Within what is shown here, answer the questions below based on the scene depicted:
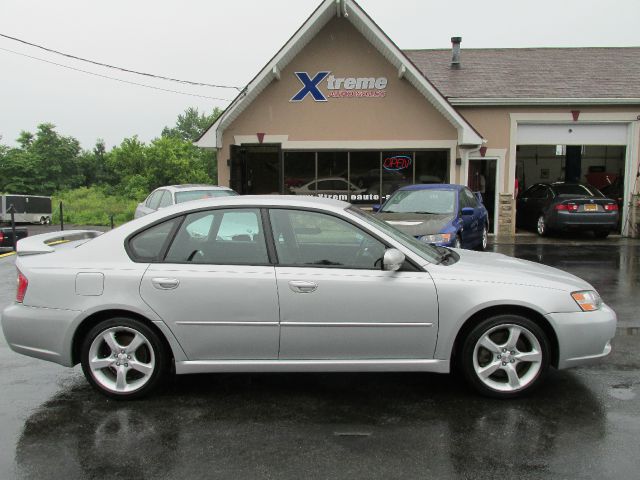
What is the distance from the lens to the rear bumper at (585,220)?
14602 mm

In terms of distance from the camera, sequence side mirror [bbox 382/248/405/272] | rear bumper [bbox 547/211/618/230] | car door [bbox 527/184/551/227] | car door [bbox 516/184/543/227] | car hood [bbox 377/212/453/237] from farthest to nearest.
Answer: car door [bbox 516/184/543/227] → car door [bbox 527/184/551/227] → rear bumper [bbox 547/211/618/230] → car hood [bbox 377/212/453/237] → side mirror [bbox 382/248/405/272]

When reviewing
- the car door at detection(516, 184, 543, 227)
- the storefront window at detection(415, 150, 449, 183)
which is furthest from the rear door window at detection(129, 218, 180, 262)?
the car door at detection(516, 184, 543, 227)

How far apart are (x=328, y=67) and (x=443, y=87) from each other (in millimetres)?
3524

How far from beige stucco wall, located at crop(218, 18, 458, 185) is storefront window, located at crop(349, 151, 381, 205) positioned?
54 centimetres

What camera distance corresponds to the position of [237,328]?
4.15m

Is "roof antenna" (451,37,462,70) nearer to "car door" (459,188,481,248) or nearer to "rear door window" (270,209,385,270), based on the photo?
"car door" (459,188,481,248)

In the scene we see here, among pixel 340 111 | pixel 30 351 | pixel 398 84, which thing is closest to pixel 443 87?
pixel 398 84

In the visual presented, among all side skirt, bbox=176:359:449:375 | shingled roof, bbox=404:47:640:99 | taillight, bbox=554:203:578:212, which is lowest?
side skirt, bbox=176:359:449:375

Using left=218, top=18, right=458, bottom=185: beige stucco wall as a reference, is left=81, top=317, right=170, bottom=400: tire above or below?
below

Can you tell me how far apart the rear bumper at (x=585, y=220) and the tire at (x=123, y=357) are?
12.9 metres

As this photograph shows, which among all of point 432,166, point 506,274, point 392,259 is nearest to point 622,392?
point 506,274

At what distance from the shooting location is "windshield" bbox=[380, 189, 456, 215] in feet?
34.5

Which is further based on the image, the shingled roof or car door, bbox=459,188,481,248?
the shingled roof

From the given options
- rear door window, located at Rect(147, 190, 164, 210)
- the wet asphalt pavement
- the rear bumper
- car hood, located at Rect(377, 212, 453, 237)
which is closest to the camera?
the wet asphalt pavement
